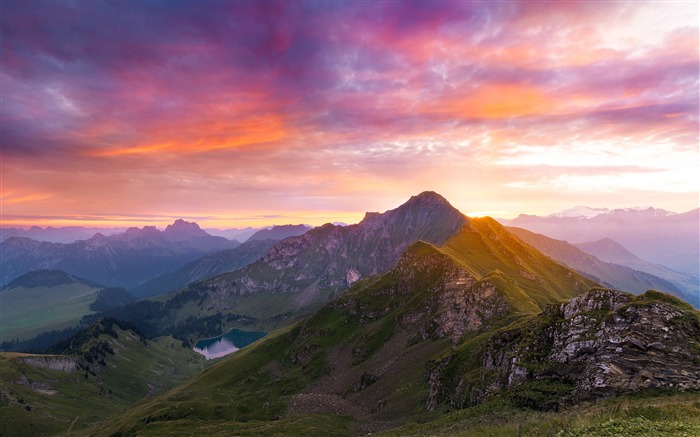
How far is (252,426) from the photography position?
97250 millimetres

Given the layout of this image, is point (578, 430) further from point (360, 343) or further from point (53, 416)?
point (53, 416)

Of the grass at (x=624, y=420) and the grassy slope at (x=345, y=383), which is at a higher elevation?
the grass at (x=624, y=420)

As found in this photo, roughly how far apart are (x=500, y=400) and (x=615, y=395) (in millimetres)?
18032

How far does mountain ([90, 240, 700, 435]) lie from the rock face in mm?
153

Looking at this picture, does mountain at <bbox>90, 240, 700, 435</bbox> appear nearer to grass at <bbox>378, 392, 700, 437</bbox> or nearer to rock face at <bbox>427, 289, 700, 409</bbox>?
rock face at <bbox>427, 289, 700, 409</bbox>

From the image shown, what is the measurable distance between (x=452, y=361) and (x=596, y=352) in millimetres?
41195

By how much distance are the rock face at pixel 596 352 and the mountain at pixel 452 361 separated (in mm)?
153

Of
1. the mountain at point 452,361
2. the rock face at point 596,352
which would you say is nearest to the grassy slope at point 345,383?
the mountain at point 452,361

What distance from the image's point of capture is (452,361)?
87.3 m

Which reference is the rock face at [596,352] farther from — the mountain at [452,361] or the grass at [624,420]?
the grass at [624,420]

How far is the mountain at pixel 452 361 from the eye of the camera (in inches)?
1843

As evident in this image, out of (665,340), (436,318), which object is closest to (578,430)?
(665,340)

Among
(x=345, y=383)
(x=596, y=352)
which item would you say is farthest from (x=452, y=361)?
(x=345, y=383)

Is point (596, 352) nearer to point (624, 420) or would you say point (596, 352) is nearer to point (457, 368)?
point (624, 420)
